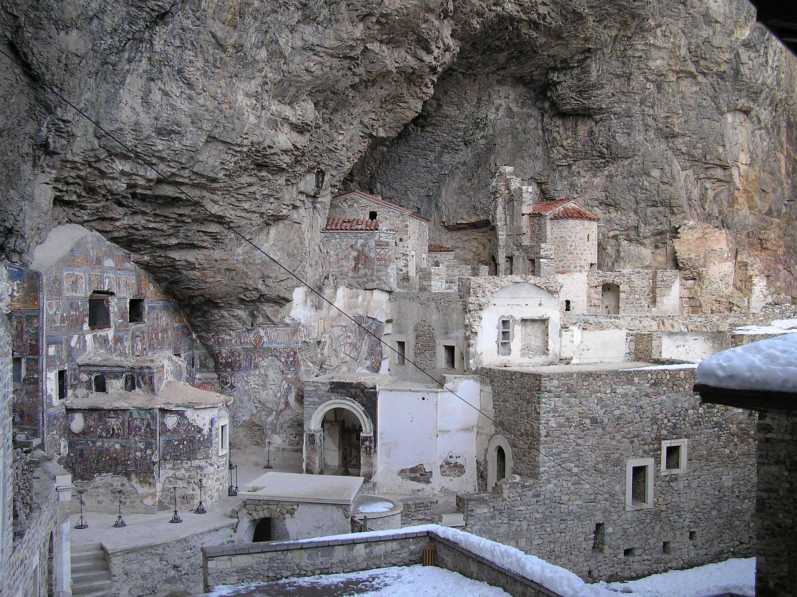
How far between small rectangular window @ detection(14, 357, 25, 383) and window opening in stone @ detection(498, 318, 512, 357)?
36.7 ft

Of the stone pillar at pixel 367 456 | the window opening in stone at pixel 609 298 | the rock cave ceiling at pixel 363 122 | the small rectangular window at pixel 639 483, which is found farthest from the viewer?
the window opening in stone at pixel 609 298

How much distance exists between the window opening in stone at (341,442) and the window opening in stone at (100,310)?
6.31 metres

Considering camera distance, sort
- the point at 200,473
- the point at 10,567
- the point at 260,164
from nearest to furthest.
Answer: the point at 10,567
the point at 200,473
the point at 260,164

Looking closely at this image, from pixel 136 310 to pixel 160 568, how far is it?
7161 millimetres

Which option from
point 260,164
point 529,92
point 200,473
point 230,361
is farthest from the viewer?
point 529,92

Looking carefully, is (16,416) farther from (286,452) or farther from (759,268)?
(759,268)

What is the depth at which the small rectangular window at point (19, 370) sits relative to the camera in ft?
49.5

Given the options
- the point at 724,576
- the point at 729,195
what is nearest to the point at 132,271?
the point at 724,576

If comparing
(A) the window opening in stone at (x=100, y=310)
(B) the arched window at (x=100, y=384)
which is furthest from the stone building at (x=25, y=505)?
(A) the window opening in stone at (x=100, y=310)

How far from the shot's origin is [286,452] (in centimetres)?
2136

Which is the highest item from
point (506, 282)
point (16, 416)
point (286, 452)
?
point (506, 282)

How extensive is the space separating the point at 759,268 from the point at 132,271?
22.0 metres

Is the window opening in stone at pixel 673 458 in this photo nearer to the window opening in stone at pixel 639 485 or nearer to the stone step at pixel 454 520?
the window opening in stone at pixel 639 485

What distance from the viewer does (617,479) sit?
682 inches
